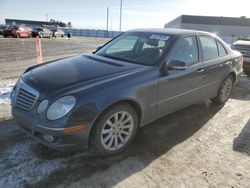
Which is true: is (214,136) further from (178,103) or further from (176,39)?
(176,39)

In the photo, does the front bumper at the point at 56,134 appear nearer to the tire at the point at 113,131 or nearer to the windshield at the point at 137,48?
the tire at the point at 113,131

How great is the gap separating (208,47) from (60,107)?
327 cm

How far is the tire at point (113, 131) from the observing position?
3242 mm

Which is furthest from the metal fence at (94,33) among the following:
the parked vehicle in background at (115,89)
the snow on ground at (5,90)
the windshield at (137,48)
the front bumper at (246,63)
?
the parked vehicle in background at (115,89)

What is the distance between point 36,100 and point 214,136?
2895mm

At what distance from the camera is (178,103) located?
433cm

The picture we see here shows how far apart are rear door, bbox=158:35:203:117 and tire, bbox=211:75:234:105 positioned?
1001 millimetres

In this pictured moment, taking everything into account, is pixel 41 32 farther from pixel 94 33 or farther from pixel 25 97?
pixel 25 97

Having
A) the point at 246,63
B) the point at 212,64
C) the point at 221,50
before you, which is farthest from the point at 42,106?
the point at 246,63

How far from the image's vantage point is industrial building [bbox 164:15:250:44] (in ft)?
173

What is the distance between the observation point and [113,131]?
11.4ft

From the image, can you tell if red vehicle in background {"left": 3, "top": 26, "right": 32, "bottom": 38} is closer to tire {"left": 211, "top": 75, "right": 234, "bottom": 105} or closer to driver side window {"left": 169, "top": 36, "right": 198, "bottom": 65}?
tire {"left": 211, "top": 75, "right": 234, "bottom": 105}

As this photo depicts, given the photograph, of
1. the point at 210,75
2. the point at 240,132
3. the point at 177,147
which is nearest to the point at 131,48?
the point at 210,75

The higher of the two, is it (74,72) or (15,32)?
(74,72)
